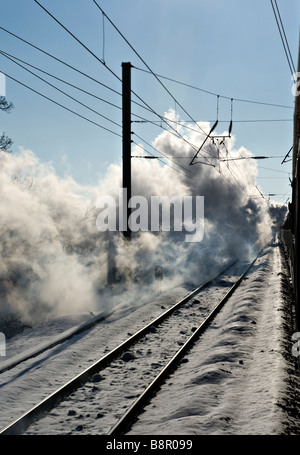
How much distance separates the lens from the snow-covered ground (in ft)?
19.2

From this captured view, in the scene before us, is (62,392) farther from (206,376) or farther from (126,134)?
(126,134)

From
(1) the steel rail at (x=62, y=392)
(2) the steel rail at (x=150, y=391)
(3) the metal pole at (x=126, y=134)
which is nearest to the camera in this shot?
(2) the steel rail at (x=150, y=391)

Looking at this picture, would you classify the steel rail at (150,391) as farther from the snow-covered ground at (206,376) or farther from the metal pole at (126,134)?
the metal pole at (126,134)

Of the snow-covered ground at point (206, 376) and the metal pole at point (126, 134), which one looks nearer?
the snow-covered ground at point (206, 376)

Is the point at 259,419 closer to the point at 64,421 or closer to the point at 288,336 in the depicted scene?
the point at 64,421

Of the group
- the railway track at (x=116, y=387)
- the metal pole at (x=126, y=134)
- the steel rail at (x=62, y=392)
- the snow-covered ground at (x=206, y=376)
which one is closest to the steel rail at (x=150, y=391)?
the railway track at (x=116, y=387)

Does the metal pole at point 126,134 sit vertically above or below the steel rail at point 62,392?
above

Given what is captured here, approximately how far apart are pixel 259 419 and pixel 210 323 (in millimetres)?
6956

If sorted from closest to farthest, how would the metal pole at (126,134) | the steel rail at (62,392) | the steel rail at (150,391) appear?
the steel rail at (150,391), the steel rail at (62,392), the metal pole at (126,134)

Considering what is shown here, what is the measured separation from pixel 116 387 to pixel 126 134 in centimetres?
1148

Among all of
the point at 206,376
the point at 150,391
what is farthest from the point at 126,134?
the point at 150,391

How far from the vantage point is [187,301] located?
648 inches

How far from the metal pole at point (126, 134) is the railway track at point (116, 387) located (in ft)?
17.0

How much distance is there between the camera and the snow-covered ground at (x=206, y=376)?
585 centimetres
